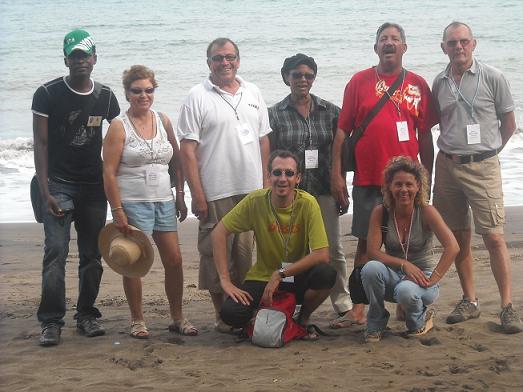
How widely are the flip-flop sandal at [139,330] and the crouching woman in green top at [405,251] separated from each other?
47.9 inches

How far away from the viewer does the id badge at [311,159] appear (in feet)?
16.5

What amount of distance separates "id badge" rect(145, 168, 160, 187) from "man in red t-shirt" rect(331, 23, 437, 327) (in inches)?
41.5

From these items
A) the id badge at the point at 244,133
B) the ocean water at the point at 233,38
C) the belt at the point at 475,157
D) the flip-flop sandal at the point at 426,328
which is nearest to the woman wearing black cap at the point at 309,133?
the id badge at the point at 244,133

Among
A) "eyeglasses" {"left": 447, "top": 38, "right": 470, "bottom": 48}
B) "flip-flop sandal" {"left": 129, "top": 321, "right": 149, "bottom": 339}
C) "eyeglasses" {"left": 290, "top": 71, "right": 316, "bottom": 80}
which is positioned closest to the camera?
"flip-flop sandal" {"left": 129, "top": 321, "right": 149, "bottom": 339}

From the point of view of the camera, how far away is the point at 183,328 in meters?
4.84

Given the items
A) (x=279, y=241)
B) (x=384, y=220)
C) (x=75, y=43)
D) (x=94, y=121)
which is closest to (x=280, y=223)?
(x=279, y=241)

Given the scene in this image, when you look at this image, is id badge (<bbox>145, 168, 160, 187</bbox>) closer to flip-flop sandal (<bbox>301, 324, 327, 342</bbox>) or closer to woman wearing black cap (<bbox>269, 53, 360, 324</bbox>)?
woman wearing black cap (<bbox>269, 53, 360, 324</bbox>)

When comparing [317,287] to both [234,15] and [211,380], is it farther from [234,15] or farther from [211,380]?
[234,15]

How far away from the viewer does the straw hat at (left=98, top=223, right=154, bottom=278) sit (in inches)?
178

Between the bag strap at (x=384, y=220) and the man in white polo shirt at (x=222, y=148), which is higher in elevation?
the man in white polo shirt at (x=222, y=148)

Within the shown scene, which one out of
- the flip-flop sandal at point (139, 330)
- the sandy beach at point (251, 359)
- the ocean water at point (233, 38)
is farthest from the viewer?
the ocean water at point (233, 38)

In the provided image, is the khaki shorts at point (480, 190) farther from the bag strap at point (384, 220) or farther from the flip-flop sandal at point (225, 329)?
the flip-flop sandal at point (225, 329)

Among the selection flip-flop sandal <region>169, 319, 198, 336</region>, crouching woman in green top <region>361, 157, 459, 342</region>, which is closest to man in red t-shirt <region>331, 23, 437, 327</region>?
crouching woman in green top <region>361, 157, 459, 342</region>

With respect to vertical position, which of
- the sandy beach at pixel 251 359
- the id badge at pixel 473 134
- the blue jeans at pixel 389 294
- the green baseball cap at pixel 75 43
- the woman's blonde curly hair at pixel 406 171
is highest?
the green baseball cap at pixel 75 43
